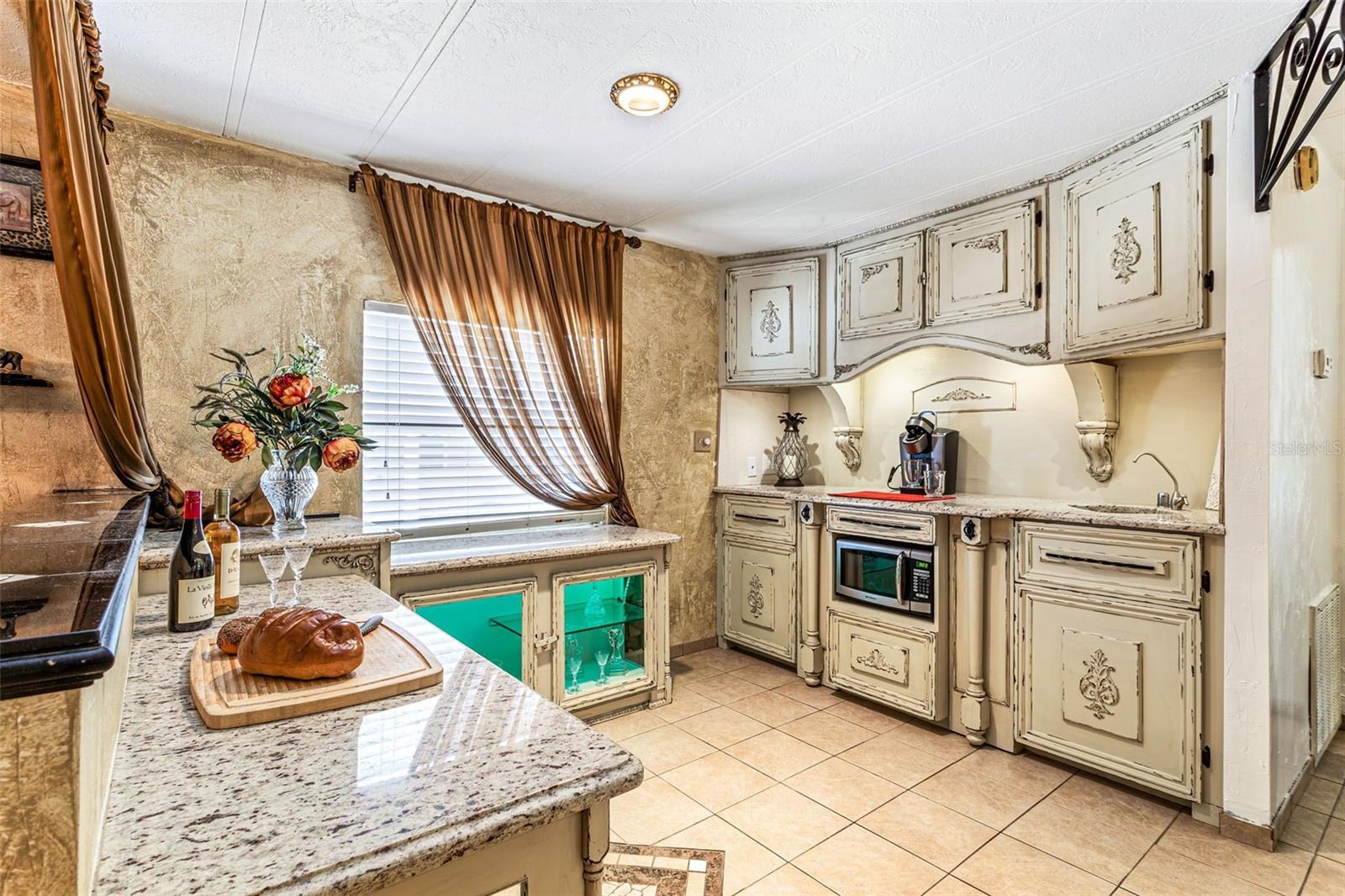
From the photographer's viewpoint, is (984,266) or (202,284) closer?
(202,284)

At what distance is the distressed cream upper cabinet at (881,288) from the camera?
10.8 feet

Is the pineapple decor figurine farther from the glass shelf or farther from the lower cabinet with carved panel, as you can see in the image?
the glass shelf

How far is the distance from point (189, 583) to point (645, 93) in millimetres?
1924

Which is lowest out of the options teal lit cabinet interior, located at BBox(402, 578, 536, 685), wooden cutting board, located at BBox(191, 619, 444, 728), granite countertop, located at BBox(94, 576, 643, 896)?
teal lit cabinet interior, located at BBox(402, 578, 536, 685)

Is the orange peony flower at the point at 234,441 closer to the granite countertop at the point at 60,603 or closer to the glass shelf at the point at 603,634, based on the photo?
the granite countertop at the point at 60,603

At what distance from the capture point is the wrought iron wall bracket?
1.62m

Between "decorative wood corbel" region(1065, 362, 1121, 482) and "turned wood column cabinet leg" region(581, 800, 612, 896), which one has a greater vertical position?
"decorative wood corbel" region(1065, 362, 1121, 482)

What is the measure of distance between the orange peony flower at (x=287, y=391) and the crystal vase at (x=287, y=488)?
0.23m

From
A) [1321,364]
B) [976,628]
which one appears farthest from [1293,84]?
[976,628]

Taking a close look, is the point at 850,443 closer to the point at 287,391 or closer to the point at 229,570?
the point at 287,391

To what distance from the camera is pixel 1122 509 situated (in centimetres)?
270

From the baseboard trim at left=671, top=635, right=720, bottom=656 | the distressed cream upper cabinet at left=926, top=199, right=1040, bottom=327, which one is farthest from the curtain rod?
the baseboard trim at left=671, top=635, right=720, bottom=656

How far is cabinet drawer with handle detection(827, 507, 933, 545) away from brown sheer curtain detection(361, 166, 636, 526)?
1.11 meters

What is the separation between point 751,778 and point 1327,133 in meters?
3.36
